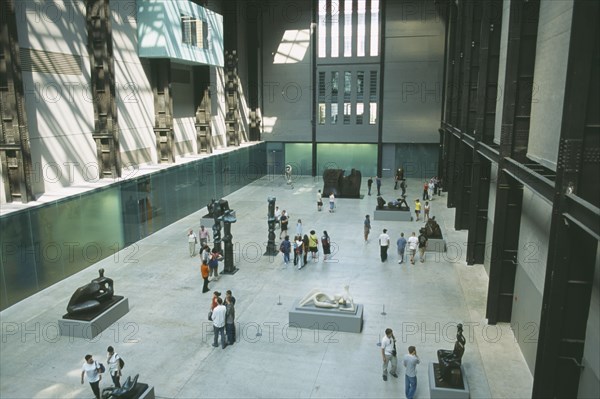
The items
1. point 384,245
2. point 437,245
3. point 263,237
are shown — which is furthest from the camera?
point 263,237

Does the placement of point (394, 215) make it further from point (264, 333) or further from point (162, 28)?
point (162, 28)

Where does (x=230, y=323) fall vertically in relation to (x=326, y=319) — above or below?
above

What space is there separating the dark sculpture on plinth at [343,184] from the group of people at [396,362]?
21.3 meters

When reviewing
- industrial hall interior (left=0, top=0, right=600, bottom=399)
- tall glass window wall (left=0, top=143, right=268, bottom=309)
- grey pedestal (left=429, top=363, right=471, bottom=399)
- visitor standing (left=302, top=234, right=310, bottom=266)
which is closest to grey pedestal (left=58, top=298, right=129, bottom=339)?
industrial hall interior (left=0, top=0, right=600, bottom=399)

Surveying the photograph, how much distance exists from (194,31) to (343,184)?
1374 centimetres

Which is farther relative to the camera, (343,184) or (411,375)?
(343,184)

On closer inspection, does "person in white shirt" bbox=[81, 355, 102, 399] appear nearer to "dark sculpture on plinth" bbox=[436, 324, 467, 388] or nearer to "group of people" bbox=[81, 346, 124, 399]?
"group of people" bbox=[81, 346, 124, 399]

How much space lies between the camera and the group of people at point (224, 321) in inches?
495

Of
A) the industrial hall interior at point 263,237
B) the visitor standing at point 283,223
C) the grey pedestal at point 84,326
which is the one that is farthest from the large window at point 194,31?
the grey pedestal at point 84,326

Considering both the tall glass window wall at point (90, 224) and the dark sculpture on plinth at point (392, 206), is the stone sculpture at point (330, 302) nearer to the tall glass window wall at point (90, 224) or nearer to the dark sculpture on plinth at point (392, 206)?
the tall glass window wall at point (90, 224)

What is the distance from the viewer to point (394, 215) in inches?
1043

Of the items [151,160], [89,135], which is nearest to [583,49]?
[89,135]

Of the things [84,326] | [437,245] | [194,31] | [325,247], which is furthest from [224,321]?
[194,31]

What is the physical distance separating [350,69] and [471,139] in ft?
73.2
